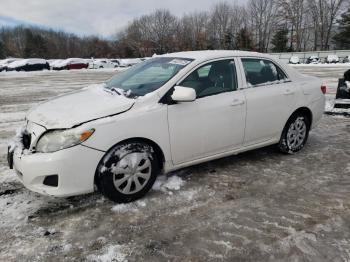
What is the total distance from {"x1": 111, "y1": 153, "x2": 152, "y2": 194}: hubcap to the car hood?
53 cm

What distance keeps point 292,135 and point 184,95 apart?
7.81 feet

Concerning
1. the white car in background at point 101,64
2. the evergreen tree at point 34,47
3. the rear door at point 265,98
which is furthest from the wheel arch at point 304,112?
the evergreen tree at point 34,47

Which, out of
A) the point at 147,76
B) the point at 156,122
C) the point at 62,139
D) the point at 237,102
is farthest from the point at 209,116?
the point at 62,139

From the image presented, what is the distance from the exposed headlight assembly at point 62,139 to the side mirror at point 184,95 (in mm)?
1005

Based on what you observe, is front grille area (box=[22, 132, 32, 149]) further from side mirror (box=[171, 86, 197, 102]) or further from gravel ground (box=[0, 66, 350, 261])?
side mirror (box=[171, 86, 197, 102])

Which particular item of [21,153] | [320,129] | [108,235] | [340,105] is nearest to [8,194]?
[21,153]

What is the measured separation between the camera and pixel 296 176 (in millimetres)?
4582

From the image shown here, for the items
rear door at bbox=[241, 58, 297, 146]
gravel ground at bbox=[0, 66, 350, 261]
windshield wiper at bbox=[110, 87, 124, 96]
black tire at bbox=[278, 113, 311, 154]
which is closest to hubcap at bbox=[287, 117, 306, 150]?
black tire at bbox=[278, 113, 311, 154]

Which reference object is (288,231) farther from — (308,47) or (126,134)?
(308,47)

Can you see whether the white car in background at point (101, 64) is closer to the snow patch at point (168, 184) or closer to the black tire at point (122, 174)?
the snow patch at point (168, 184)

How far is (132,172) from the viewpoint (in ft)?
12.2

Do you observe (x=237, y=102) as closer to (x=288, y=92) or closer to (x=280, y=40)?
(x=288, y=92)

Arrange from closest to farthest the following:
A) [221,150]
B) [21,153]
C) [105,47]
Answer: [21,153], [221,150], [105,47]

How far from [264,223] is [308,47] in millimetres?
83177
